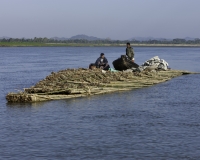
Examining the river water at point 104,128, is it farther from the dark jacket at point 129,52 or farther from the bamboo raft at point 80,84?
the dark jacket at point 129,52

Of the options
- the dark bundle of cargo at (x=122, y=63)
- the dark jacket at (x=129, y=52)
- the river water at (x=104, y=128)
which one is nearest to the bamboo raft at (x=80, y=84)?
the river water at (x=104, y=128)

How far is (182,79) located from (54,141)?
24123mm

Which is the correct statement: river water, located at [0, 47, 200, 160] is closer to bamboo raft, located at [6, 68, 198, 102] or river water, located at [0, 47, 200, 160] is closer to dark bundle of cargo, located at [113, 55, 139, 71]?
bamboo raft, located at [6, 68, 198, 102]

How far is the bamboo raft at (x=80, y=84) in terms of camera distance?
25.5 m

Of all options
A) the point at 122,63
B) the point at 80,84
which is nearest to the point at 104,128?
the point at 80,84

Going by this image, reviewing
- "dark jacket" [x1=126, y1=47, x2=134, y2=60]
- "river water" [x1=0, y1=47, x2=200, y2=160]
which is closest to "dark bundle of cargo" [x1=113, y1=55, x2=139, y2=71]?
"dark jacket" [x1=126, y1=47, x2=134, y2=60]

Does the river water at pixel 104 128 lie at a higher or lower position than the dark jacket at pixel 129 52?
lower

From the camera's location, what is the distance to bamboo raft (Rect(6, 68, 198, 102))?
25453mm

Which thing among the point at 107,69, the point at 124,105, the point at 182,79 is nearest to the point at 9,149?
the point at 124,105

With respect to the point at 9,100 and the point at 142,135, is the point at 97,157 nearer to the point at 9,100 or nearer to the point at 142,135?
the point at 142,135

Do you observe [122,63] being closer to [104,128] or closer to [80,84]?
[80,84]

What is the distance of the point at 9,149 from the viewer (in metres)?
16.3

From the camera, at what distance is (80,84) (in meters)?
28.4

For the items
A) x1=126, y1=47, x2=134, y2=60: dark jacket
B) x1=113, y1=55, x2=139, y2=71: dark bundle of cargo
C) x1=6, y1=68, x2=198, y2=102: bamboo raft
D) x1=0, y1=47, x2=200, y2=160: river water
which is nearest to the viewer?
x1=0, y1=47, x2=200, y2=160: river water
